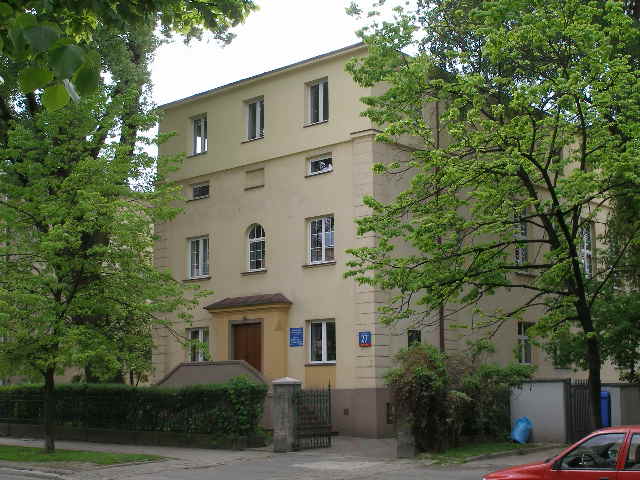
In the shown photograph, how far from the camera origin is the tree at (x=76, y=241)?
61.1 feet

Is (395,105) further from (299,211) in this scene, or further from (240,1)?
(299,211)

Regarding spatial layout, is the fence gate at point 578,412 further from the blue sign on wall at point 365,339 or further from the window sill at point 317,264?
the window sill at point 317,264

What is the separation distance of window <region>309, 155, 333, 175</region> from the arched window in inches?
110

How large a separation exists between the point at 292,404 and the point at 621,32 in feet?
35.6

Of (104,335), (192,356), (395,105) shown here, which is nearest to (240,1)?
(395,105)

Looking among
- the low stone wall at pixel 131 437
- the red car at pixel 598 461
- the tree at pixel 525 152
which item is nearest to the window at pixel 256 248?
the low stone wall at pixel 131 437

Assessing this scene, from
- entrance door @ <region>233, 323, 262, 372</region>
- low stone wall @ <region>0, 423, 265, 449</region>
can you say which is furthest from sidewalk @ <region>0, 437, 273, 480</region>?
entrance door @ <region>233, 323, 262, 372</region>

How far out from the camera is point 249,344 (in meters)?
26.8

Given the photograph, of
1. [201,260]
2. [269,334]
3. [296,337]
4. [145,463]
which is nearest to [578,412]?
[296,337]

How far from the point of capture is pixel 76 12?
6.68 metres

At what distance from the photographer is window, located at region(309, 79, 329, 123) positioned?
1037 inches

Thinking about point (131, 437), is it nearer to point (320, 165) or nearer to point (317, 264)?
point (317, 264)

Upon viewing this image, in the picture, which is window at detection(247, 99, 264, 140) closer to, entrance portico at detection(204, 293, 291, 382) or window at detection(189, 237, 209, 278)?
window at detection(189, 237, 209, 278)

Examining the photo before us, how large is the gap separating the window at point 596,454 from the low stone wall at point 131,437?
1220 centimetres
